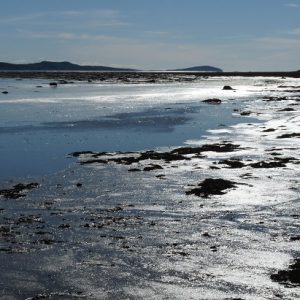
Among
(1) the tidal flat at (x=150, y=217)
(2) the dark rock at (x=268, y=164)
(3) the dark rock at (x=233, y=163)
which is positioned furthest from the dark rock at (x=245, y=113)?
(2) the dark rock at (x=268, y=164)

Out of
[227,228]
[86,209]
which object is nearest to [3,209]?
[86,209]

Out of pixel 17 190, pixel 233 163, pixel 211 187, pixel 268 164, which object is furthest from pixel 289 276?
pixel 233 163

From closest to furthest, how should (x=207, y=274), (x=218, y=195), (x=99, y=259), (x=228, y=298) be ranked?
(x=228, y=298) < (x=207, y=274) < (x=99, y=259) < (x=218, y=195)

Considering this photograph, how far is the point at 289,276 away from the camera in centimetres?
997

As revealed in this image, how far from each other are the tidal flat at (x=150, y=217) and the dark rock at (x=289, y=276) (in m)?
0.02

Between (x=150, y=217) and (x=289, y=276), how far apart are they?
17.0 feet

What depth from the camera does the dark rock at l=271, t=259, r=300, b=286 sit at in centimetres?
971

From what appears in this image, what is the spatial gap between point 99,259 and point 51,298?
2.06 meters

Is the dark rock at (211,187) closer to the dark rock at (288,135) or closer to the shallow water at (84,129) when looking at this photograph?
the shallow water at (84,129)

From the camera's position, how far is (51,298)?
9219 millimetres

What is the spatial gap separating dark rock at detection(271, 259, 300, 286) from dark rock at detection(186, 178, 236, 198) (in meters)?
6.47

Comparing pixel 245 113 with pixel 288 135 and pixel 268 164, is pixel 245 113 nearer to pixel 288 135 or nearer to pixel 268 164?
pixel 288 135

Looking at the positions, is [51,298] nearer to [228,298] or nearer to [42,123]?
Result: [228,298]

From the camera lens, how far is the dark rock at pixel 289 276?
9.71m
